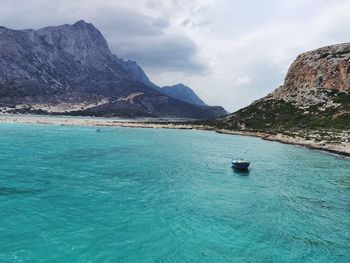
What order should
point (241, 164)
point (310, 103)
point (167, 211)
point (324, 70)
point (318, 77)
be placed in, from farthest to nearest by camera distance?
point (318, 77)
point (324, 70)
point (310, 103)
point (241, 164)
point (167, 211)

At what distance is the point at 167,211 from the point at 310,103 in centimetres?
13810

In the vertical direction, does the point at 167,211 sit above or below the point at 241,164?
below

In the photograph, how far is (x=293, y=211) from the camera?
40875 millimetres

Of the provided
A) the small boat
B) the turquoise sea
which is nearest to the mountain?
the small boat

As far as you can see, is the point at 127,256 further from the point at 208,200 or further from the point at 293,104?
the point at 293,104

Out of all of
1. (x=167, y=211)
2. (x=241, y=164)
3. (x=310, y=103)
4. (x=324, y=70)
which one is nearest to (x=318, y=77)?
(x=324, y=70)

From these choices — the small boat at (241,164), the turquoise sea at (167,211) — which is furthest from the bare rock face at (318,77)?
the small boat at (241,164)

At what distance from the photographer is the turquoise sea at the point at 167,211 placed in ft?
92.0

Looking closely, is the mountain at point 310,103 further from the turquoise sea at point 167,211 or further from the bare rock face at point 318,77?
the turquoise sea at point 167,211

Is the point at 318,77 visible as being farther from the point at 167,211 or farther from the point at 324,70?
the point at 167,211

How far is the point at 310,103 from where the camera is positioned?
16062cm

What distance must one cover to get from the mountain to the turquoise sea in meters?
64.1

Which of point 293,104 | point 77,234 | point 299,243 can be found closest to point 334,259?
point 299,243

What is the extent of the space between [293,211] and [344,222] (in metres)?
5.51
